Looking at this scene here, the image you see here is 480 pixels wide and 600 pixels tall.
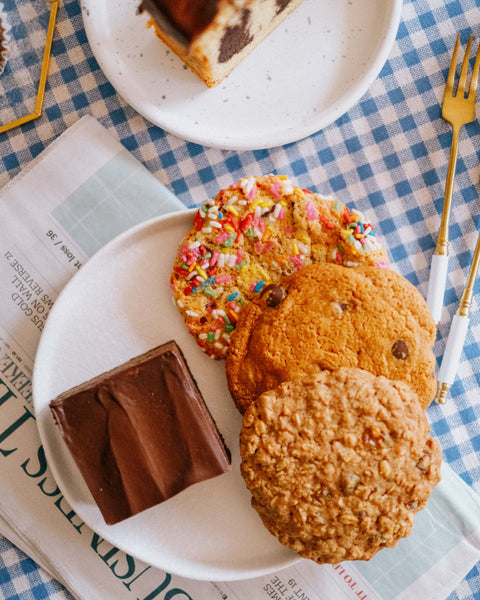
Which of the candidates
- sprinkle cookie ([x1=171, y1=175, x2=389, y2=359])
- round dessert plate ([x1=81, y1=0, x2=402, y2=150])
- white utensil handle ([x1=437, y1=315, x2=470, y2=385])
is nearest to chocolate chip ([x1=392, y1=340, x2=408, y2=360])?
sprinkle cookie ([x1=171, y1=175, x2=389, y2=359])

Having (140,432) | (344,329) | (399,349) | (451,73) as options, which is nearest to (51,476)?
(140,432)

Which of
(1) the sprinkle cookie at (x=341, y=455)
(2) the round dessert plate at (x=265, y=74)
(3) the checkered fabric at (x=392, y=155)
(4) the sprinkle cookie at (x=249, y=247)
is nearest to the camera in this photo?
(1) the sprinkle cookie at (x=341, y=455)

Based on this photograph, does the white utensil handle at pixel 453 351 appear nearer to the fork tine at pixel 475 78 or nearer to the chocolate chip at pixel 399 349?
the chocolate chip at pixel 399 349

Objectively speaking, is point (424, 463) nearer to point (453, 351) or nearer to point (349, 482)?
point (349, 482)

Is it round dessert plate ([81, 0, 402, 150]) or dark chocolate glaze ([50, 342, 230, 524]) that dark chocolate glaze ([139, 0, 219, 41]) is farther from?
dark chocolate glaze ([50, 342, 230, 524])

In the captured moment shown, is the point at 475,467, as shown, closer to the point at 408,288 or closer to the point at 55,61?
the point at 408,288

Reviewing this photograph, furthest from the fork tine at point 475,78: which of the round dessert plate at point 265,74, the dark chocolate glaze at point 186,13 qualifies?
the dark chocolate glaze at point 186,13

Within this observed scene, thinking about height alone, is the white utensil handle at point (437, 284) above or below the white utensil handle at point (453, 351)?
above

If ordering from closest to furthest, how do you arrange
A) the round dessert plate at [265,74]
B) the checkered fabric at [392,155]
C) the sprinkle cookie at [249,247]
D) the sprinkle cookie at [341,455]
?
1. the sprinkle cookie at [341,455]
2. the sprinkle cookie at [249,247]
3. the round dessert plate at [265,74]
4. the checkered fabric at [392,155]
